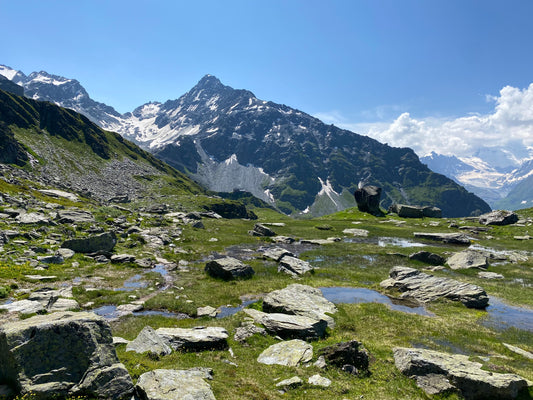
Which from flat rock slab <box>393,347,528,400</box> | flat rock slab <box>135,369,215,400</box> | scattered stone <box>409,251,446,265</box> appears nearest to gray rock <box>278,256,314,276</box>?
scattered stone <box>409,251,446,265</box>

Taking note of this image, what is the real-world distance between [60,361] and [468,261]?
58.5 meters

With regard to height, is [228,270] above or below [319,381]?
below

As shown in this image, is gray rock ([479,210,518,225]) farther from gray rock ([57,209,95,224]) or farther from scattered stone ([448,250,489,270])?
gray rock ([57,209,95,224])

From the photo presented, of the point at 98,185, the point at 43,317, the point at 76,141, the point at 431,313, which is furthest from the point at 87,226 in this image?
the point at 76,141

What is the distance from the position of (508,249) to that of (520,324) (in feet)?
163

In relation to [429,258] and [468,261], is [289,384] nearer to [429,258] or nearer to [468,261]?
[468,261]

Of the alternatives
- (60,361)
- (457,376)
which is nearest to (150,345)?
(60,361)

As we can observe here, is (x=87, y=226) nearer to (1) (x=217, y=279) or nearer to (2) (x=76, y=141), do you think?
(1) (x=217, y=279)

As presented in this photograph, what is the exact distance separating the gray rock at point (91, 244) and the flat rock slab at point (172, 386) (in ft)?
121

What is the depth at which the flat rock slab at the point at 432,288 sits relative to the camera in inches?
1258

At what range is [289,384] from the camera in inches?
603

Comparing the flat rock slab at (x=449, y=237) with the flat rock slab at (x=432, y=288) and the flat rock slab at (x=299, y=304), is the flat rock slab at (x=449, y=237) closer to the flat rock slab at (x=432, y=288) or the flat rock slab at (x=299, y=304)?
the flat rock slab at (x=432, y=288)

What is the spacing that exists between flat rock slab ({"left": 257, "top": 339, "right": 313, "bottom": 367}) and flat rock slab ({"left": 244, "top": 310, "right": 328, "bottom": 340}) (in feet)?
6.70

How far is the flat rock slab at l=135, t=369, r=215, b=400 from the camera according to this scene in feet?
39.2
